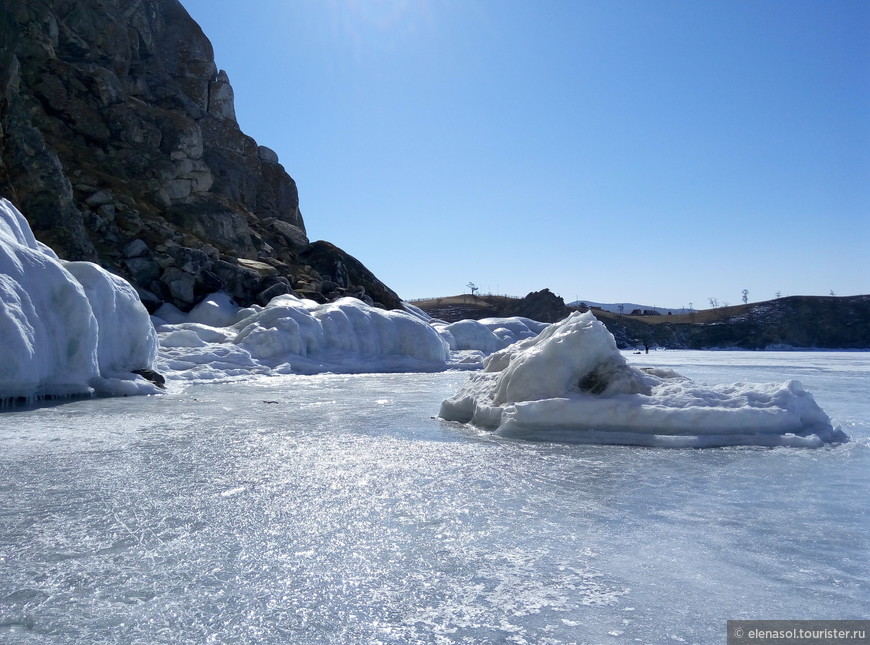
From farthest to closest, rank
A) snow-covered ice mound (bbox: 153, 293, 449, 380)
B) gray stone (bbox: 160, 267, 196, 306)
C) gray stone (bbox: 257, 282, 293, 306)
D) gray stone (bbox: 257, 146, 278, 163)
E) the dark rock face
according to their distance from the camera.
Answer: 1. gray stone (bbox: 257, 146, 278, 163)
2. the dark rock face
3. gray stone (bbox: 257, 282, 293, 306)
4. gray stone (bbox: 160, 267, 196, 306)
5. snow-covered ice mound (bbox: 153, 293, 449, 380)

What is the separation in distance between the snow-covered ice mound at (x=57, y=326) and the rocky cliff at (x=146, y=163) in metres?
11.3

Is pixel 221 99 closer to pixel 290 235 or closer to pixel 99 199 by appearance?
pixel 290 235

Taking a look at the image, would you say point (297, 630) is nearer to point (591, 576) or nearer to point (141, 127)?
point (591, 576)

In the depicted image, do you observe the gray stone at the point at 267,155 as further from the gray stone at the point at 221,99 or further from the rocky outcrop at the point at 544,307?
the rocky outcrop at the point at 544,307

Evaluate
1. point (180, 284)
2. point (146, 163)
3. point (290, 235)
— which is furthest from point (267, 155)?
point (180, 284)

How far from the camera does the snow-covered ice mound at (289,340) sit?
61.5 ft

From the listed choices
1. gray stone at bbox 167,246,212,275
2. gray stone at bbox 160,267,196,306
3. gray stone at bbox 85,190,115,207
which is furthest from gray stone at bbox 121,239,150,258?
gray stone at bbox 85,190,115,207

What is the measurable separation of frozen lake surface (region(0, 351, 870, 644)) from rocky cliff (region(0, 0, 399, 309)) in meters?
20.7

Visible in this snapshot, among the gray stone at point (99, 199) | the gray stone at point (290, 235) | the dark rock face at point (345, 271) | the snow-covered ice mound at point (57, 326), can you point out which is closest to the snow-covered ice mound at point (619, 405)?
the snow-covered ice mound at point (57, 326)

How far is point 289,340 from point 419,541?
60.5 feet

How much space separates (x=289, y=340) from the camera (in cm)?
2145

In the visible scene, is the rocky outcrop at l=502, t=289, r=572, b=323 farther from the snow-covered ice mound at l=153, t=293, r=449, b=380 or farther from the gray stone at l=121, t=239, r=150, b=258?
the gray stone at l=121, t=239, r=150, b=258

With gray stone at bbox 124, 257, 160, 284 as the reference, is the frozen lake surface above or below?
below

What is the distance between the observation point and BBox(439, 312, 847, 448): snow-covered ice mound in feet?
23.6
